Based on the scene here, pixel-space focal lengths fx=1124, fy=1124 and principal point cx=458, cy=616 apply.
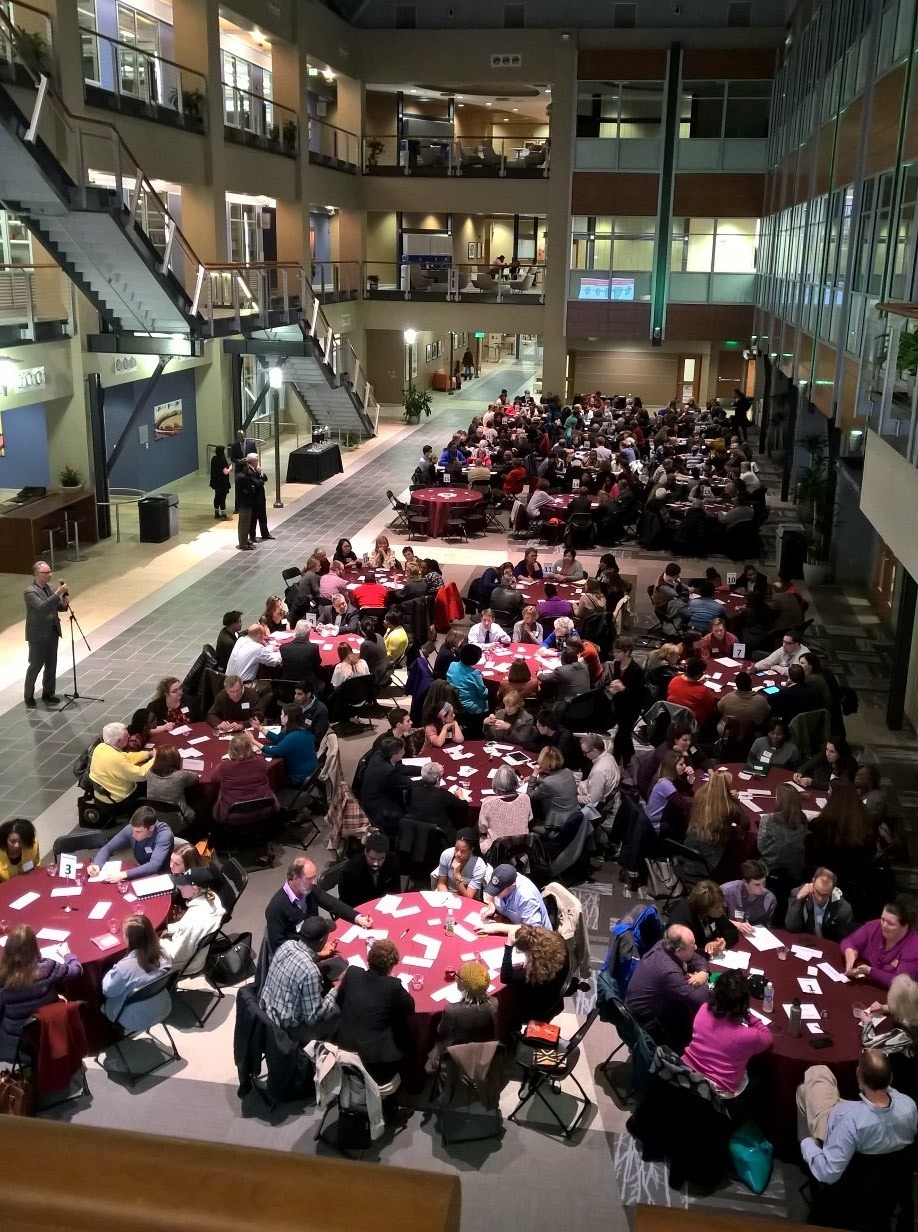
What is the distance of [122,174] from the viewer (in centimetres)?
1762

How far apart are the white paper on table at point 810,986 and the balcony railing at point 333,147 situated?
96.7 feet

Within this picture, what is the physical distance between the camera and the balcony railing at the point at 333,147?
3266 centimetres

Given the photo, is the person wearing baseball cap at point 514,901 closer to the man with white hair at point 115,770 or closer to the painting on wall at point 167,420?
the man with white hair at point 115,770

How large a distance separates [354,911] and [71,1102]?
214cm

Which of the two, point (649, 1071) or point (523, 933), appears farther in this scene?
point (523, 933)

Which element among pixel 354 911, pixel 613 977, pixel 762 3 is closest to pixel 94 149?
pixel 354 911

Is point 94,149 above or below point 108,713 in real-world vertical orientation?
above

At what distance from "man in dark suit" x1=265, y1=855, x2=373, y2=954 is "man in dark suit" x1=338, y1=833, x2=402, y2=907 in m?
0.57

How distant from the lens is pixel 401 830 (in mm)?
9273

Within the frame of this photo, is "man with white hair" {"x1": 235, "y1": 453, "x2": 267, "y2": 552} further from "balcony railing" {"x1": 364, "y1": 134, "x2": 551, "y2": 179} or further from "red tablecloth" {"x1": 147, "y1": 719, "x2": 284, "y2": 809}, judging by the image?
"balcony railing" {"x1": 364, "y1": 134, "x2": 551, "y2": 179}

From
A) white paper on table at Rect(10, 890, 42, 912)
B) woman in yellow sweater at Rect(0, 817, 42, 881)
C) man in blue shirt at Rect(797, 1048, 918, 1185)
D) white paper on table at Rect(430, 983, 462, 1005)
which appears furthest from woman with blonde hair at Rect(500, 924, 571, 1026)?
woman in yellow sweater at Rect(0, 817, 42, 881)

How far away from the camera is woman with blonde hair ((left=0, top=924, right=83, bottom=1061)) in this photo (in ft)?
21.7

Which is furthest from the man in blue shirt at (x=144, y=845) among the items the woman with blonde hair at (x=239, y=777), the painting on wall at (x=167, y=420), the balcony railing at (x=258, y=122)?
the balcony railing at (x=258, y=122)

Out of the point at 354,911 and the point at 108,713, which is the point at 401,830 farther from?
the point at 108,713
